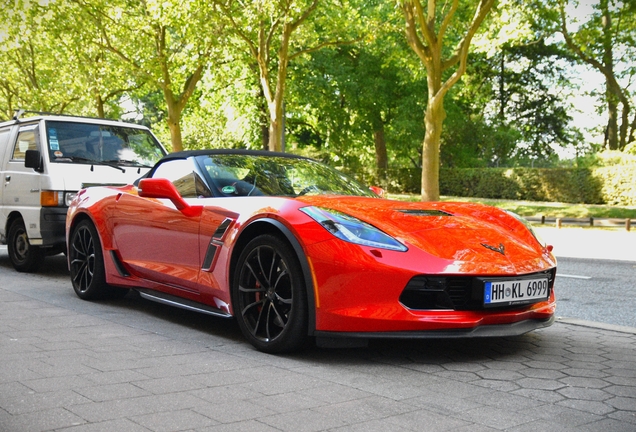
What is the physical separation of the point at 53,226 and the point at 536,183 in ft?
97.7

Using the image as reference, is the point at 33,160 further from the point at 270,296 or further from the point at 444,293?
the point at 444,293

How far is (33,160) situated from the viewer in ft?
31.8

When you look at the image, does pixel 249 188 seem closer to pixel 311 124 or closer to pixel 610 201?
pixel 610 201

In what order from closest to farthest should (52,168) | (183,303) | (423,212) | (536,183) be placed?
(423,212), (183,303), (52,168), (536,183)

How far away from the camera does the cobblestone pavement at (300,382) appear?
3.67 meters

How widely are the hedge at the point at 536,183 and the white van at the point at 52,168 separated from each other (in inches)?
1002

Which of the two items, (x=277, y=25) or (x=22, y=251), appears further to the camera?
(x=277, y=25)

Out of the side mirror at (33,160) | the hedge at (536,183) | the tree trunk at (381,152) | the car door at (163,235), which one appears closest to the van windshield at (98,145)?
the side mirror at (33,160)

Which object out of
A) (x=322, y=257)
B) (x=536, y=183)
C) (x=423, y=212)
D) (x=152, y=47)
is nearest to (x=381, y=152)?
(x=536, y=183)

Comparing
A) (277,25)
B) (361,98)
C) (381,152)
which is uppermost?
(277,25)

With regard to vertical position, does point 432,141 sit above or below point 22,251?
above

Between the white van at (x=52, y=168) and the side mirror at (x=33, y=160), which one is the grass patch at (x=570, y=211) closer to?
the white van at (x=52, y=168)

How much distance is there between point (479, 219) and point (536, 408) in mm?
1944

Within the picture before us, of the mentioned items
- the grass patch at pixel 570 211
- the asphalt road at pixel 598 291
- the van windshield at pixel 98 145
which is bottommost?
the asphalt road at pixel 598 291
